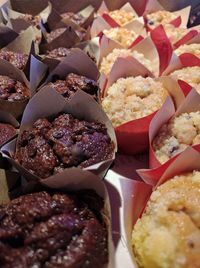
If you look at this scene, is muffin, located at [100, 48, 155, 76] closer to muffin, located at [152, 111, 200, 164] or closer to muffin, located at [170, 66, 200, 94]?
muffin, located at [170, 66, 200, 94]

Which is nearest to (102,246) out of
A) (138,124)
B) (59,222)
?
(59,222)

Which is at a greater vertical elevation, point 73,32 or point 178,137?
point 73,32

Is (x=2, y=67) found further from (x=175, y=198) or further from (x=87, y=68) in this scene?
(x=175, y=198)

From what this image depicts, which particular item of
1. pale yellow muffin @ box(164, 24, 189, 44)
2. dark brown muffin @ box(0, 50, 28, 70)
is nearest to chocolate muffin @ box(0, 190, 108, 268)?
dark brown muffin @ box(0, 50, 28, 70)

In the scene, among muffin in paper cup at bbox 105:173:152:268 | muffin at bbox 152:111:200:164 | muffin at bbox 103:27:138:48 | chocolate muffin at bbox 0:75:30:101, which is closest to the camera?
muffin in paper cup at bbox 105:173:152:268

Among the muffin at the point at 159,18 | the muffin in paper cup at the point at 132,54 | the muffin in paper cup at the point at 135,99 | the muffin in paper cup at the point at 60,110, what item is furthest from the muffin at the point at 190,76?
the muffin at the point at 159,18

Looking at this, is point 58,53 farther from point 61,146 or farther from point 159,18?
point 159,18
